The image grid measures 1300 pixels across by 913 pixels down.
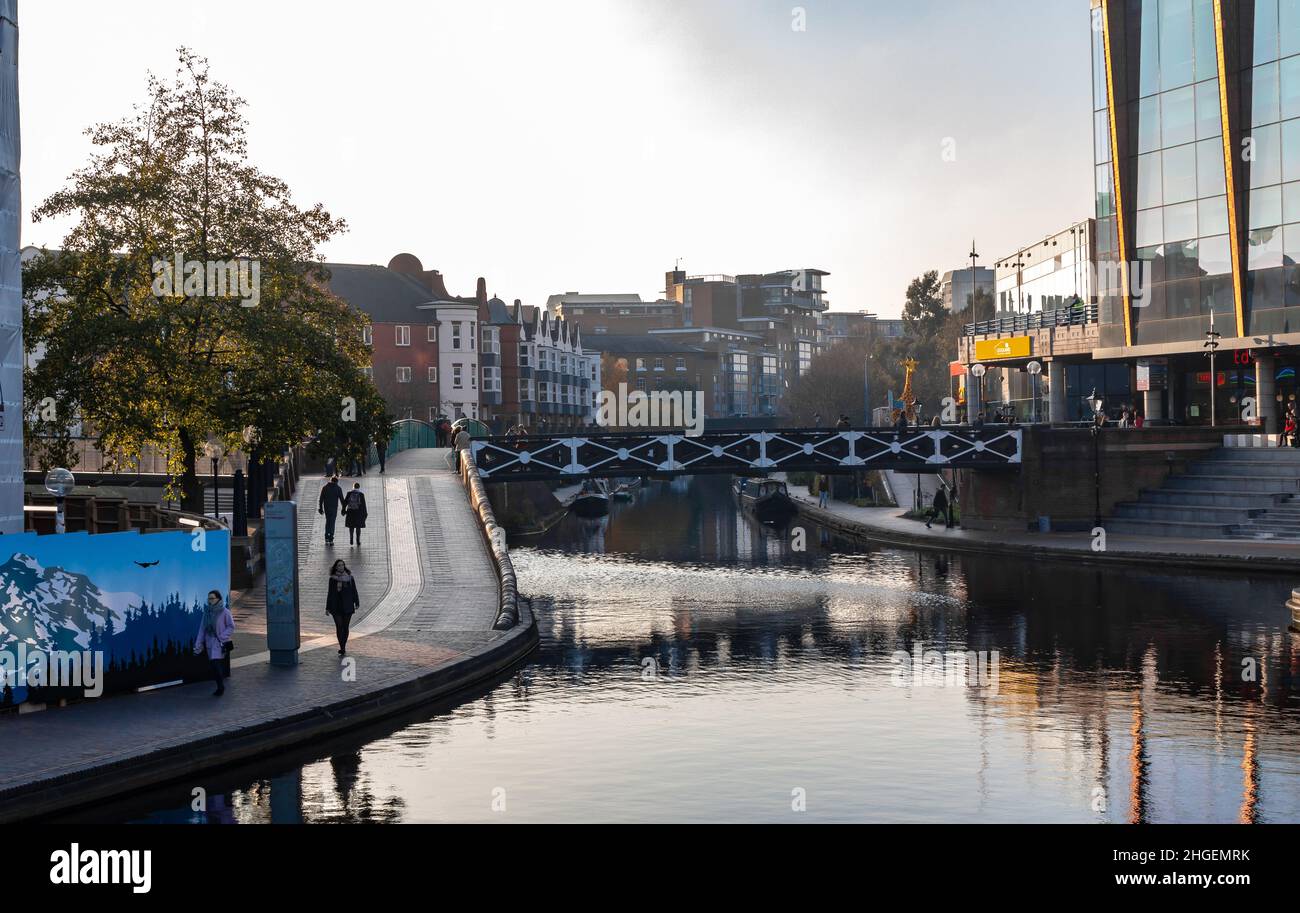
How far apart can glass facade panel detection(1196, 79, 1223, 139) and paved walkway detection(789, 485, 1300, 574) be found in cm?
1875

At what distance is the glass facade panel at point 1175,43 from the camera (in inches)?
2243

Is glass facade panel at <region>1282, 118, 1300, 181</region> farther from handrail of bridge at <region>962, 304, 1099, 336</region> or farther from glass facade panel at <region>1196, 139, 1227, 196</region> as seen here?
handrail of bridge at <region>962, 304, 1099, 336</region>

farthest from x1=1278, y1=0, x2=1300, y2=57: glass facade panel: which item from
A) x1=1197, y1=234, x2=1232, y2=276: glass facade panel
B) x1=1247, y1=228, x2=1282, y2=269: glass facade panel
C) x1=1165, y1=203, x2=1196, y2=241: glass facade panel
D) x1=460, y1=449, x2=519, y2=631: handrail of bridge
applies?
x1=460, y1=449, x2=519, y2=631: handrail of bridge

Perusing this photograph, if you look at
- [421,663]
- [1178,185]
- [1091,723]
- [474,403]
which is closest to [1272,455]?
[1178,185]

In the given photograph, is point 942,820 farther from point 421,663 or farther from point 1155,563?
point 1155,563

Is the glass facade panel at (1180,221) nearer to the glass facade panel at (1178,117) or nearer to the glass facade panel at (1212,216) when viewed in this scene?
the glass facade panel at (1212,216)

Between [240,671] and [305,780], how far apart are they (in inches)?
238

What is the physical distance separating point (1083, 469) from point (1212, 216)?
13494mm

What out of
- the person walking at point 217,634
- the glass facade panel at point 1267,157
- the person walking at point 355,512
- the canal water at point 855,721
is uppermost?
the glass facade panel at point 1267,157

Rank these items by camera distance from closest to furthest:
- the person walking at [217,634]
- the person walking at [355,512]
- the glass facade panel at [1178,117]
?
the person walking at [217,634] < the person walking at [355,512] < the glass facade panel at [1178,117]

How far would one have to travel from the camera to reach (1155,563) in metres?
42.2

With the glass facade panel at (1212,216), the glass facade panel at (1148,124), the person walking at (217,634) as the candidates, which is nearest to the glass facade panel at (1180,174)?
the glass facade panel at (1212,216)

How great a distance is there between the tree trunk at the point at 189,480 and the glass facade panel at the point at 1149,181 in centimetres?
4397

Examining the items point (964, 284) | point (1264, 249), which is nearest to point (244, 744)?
point (1264, 249)
